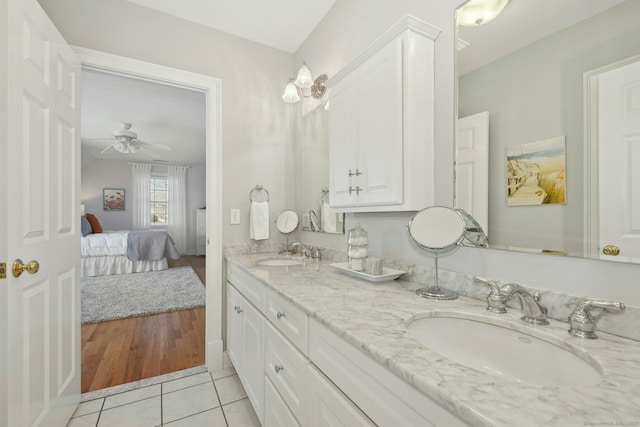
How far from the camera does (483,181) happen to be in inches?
43.1

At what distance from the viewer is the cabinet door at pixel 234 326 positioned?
Answer: 5.93 ft

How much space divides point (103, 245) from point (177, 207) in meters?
2.70

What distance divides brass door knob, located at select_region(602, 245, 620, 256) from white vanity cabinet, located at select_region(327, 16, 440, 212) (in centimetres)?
58

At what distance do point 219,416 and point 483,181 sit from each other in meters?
1.82

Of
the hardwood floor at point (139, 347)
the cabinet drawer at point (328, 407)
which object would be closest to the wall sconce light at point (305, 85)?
the cabinet drawer at point (328, 407)

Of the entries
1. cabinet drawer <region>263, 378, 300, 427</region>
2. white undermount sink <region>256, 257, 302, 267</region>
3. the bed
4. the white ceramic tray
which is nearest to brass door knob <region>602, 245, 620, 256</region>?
the white ceramic tray

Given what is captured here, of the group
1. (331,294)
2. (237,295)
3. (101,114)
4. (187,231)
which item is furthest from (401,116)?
(187,231)

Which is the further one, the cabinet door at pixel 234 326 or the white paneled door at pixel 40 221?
the cabinet door at pixel 234 326

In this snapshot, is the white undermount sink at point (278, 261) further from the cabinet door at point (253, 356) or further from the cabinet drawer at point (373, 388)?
the cabinet drawer at point (373, 388)

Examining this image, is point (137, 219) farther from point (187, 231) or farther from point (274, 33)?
point (274, 33)

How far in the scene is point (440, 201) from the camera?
49.7 inches

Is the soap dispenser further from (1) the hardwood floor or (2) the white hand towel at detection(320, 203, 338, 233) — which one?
(1) the hardwood floor

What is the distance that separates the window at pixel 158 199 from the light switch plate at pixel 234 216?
6111mm

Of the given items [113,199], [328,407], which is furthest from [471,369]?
[113,199]
